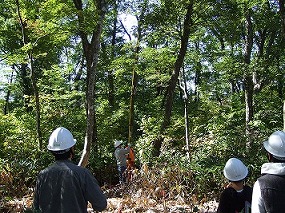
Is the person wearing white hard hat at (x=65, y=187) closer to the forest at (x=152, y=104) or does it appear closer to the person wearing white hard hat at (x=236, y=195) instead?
the person wearing white hard hat at (x=236, y=195)

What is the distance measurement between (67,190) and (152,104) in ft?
56.5

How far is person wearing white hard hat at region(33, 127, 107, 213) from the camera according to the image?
8.85ft

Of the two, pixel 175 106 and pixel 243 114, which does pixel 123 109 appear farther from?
pixel 243 114

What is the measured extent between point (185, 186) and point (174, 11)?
5.94 meters

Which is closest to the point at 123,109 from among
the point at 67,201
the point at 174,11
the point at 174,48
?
the point at 174,48

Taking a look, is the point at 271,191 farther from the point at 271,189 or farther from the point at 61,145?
the point at 61,145

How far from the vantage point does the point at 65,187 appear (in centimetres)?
271

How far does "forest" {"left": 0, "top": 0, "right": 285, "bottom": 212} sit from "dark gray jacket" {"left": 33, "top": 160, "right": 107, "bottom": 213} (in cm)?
376

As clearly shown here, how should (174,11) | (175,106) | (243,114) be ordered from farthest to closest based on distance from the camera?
(175,106) < (243,114) < (174,11)

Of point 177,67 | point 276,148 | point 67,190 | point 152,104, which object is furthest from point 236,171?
point 152,104

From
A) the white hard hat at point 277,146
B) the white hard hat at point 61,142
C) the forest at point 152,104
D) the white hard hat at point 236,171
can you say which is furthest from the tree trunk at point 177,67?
the white hard hat at point 277,146

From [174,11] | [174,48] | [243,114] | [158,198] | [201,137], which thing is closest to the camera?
[158,198]

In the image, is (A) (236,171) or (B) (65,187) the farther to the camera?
(A) (236,171)

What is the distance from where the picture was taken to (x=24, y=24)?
1258 cm
